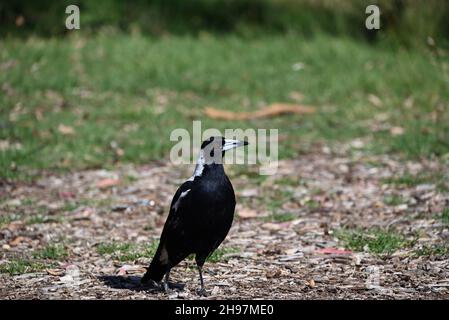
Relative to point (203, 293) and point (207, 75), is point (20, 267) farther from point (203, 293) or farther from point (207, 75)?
point (207, 75)

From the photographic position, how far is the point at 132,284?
5.14m

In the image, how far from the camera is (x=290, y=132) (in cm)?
1026

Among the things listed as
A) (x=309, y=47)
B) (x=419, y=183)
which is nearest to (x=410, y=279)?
(x=419, y=183)

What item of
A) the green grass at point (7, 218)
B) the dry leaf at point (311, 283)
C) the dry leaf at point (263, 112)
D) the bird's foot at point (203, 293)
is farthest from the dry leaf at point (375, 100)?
the bird's foot at point (203, 293)

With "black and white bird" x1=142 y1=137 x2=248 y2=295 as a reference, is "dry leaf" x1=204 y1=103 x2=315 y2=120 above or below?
above

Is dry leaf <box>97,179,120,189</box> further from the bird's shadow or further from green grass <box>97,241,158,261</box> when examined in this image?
the bird's shadow

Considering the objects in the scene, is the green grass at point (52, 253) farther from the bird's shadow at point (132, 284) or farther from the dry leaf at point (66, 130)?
the dry leaf at point (66, 130)

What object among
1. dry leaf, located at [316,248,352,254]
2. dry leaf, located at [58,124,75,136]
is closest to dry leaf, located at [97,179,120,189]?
dry leaf, located at [58,124,75,136]

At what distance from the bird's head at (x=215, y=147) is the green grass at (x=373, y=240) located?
1.51 meters

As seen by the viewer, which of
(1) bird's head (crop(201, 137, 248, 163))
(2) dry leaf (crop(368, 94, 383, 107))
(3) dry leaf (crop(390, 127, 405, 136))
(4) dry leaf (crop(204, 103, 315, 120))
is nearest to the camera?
(1) bird's head (crop(201, 137, 248, 163))

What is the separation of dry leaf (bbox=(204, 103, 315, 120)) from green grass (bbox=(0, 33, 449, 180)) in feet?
0.45

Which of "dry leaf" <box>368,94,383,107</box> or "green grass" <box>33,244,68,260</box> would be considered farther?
"dry leaf" <box>368,94,383,107</box>

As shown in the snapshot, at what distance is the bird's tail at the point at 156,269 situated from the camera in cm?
496

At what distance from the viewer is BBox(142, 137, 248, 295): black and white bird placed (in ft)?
15.5
